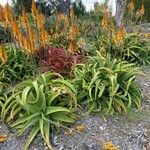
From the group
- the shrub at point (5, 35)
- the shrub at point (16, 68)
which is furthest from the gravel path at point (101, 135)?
the shrub at point (5, 35)

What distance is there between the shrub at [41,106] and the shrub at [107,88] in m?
0.27

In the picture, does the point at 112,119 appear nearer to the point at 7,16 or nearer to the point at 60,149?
the point at 60,149

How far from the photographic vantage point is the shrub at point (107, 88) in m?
6.15

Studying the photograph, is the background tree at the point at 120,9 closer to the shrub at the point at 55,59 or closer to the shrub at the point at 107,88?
the shrub at the point at 55,59

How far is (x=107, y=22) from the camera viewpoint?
7266 millimetres

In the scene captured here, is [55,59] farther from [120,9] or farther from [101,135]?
[120,9]

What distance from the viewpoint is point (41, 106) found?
5816mm

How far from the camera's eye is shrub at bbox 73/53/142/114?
6148mm

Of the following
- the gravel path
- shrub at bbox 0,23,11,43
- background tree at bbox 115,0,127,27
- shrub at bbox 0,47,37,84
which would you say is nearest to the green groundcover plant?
shrub at bbox 0,47,37,84

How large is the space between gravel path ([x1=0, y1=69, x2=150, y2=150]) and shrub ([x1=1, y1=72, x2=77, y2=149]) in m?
0.14

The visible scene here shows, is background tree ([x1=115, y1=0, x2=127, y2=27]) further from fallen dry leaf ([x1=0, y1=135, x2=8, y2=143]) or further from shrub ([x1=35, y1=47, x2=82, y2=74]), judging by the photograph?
fallen dry leaf ([x1=0, y1=135, x2=8, y2=143])

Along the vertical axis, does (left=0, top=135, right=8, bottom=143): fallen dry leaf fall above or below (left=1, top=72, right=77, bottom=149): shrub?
below

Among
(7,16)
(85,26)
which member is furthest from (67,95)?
(85,26)

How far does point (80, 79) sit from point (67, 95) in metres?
0.41
